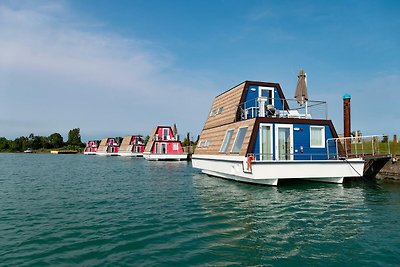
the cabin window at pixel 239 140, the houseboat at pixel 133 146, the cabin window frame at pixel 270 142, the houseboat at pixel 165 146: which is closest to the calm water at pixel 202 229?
the cabin window frame at pixel 270 142

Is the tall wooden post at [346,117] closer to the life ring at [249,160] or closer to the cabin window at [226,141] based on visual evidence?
the cabin window at [226,141]

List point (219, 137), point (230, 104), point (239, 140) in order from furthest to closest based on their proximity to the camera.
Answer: point (230, 104) → point (219, 137) → point (239, 140)

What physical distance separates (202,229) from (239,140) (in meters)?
Answer: 10.7

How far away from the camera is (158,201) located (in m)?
13.4

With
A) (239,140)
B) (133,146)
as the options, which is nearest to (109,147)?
(133,146)

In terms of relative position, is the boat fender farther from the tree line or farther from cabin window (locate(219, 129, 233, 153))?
the tree line

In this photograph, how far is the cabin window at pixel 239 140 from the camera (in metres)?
18.7

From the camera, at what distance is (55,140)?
6457 inches

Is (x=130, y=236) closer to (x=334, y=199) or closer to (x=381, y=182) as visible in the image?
(x=334, y=199)

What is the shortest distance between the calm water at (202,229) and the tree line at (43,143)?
155575 millimetres

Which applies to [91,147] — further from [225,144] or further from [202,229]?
[202,229]

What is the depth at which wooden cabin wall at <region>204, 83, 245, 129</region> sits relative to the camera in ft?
73.1

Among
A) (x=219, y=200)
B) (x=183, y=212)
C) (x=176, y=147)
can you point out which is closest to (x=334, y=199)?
(x=219, y=200)

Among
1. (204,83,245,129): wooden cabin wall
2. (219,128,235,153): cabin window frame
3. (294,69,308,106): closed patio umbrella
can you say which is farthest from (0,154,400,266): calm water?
(204,83,245,129): wooden cabin wall
